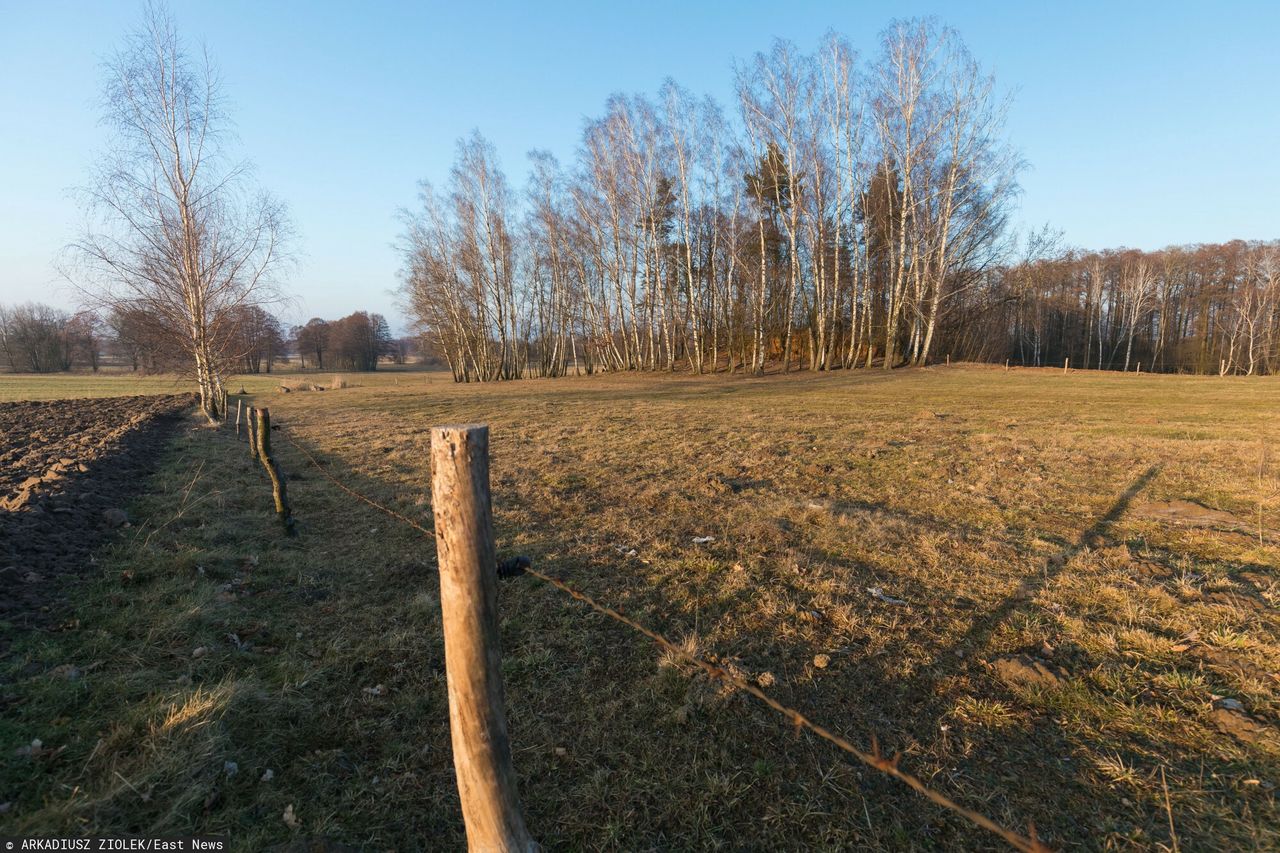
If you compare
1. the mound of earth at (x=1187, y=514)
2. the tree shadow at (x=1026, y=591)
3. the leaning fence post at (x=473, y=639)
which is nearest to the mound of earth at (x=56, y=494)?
the leaning fence post at (x=473, y=639)

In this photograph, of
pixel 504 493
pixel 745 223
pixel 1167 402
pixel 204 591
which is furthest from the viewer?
pixel 745 223

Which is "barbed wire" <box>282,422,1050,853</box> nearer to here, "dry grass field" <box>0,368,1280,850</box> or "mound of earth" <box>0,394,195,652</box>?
"dry grass field" <box>0,368,1280,850</box>

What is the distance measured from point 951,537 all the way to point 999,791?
3.22m

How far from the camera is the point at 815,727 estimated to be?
1801mm

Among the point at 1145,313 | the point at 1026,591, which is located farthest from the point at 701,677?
the point at 1145,313

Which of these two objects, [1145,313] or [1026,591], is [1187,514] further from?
[1145,313]

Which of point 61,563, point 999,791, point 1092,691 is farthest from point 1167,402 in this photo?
point 61,563

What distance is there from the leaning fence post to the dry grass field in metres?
0.51

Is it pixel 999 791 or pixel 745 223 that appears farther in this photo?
pixel 745 223

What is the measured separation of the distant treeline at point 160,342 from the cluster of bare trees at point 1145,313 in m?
48.1

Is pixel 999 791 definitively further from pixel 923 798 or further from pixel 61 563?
pixel 61 563

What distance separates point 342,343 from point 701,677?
97668 millimetres

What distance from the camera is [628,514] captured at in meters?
5.96

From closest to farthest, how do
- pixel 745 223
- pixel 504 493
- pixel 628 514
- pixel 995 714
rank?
pixel 995 714
pixel 628 514
pixel 504 493
pixel 745 223
